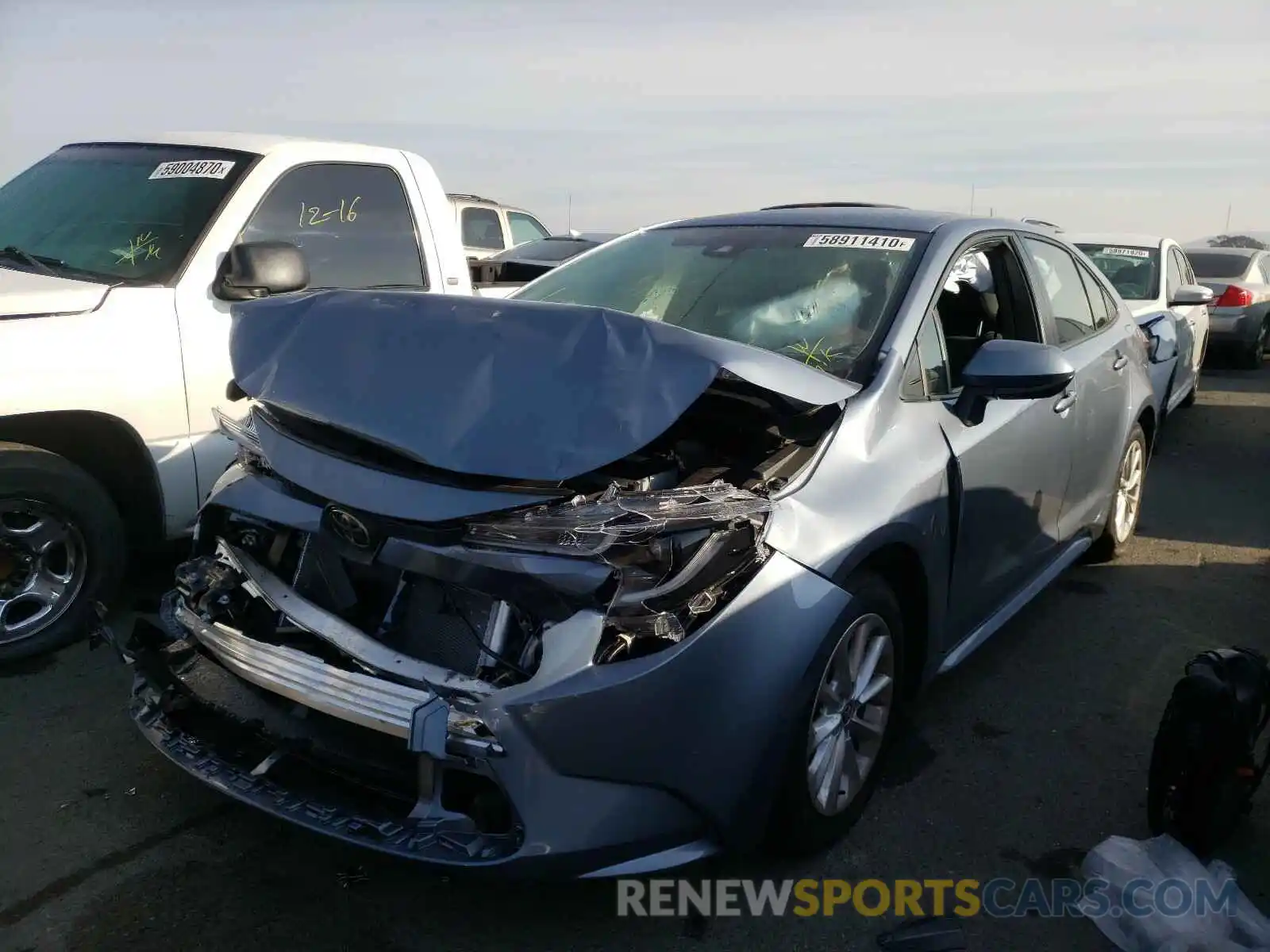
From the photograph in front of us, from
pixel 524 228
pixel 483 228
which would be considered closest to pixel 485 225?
pixel 483 228

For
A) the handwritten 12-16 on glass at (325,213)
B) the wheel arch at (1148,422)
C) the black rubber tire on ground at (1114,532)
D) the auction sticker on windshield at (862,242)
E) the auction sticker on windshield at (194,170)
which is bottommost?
the black rubber tire on ground at (1114,532)

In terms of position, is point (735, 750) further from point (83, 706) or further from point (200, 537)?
point (83, 706)

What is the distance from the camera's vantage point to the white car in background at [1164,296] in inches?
320

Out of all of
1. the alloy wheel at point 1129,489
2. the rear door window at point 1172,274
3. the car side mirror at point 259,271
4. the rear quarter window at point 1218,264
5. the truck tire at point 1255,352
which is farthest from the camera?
the rear quarter window at point 1218,264

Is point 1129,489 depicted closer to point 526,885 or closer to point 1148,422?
point 1148,422

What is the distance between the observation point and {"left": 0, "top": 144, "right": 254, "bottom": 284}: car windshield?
440 cm

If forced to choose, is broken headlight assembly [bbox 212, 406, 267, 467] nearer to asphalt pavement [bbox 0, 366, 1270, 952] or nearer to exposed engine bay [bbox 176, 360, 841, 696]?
exposed engine bay [bbox 176, 360, 841, 696]

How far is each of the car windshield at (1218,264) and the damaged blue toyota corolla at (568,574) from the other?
1187 centimetres

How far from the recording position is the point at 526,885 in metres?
2.58

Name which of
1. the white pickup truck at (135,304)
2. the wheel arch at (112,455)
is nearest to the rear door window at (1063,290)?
the white pickup truck at (135,304)

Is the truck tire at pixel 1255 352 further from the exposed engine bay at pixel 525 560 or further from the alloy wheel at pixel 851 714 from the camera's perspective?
the exposed engine bay at pixel 525 560

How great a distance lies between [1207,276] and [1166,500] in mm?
7806

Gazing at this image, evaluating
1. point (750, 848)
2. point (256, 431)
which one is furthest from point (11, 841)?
point (750, 848)

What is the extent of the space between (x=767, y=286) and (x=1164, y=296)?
6.62 meters
